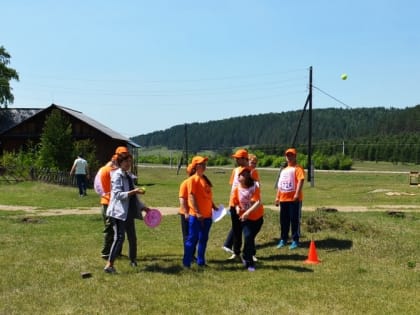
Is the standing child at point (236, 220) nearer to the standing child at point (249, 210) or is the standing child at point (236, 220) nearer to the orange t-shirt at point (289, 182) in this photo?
the standing child at point (249, 210)

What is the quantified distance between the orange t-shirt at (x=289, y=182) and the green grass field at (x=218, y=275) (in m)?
0.98

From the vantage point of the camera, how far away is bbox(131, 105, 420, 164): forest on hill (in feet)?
366

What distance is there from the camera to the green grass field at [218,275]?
20.4 ft

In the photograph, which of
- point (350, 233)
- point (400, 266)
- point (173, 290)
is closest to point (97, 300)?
point (173, 290)

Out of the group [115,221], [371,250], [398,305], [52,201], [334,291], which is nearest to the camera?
[398,305]

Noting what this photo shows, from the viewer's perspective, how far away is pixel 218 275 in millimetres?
7703

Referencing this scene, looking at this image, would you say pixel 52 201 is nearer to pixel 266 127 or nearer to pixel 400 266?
pixel 400 266

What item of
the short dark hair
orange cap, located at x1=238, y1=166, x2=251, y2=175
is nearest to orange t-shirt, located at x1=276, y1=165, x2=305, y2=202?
orange cap, located at x1=238, y1=166, x2=251, y2=175

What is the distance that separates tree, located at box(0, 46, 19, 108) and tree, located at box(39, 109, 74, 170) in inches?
997

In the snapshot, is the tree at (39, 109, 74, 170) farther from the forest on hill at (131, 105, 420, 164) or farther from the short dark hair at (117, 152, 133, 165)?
the forest on hill at (131, 105, 420, 164)

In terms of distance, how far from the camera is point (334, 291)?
6.84 m

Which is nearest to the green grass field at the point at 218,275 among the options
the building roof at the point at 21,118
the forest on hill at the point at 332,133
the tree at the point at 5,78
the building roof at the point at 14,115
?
the building roof at the point at 21,118

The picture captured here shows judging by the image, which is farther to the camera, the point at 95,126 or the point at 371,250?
the point at 95,126

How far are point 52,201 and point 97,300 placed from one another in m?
14.3
